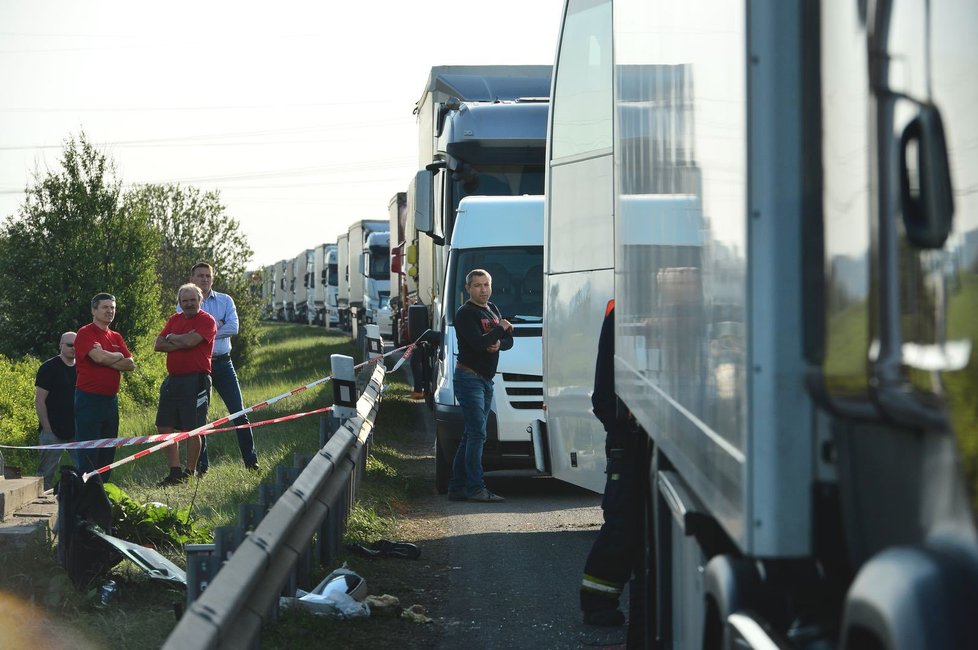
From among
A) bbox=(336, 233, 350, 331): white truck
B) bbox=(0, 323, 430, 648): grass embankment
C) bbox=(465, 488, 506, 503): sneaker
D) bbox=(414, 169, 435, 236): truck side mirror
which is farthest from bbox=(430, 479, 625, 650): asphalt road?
bbox=(336, 233, 350, 331): white truck

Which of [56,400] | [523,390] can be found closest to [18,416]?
[56,400]

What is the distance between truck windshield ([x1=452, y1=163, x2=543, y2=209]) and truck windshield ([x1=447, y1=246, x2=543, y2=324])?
1999mm

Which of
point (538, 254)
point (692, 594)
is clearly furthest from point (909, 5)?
point (538, 254)

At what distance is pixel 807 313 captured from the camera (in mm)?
2695

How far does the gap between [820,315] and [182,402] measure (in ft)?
33.9

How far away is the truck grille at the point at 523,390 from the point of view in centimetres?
1248

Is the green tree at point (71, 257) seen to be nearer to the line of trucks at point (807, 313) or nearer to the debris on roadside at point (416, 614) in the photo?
the debris on roadside at point (416, 614)

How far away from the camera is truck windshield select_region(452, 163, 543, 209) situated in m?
15.6

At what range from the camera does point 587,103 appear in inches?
303

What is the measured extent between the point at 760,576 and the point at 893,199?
1.22 m

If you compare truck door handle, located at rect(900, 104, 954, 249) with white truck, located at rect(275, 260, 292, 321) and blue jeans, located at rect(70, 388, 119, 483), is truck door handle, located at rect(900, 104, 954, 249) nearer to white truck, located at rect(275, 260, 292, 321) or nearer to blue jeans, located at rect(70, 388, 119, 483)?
blue jeans, located at rect(70, 388, 119, 483)

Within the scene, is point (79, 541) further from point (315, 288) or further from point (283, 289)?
point (283, 289)

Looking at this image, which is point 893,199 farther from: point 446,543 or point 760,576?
point 446,543

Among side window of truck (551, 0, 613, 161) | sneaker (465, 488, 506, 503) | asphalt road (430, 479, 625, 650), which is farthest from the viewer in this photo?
sneaker (465, 488, 506, 503)
